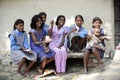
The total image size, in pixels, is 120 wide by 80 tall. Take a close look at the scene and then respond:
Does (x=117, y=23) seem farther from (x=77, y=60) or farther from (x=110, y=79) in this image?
(x=110, y=79)

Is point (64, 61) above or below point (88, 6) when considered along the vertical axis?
below

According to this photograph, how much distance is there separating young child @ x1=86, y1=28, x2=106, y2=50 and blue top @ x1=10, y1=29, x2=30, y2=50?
1351mm

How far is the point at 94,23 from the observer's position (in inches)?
351

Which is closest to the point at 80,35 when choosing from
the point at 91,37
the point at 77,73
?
the point at 91,37

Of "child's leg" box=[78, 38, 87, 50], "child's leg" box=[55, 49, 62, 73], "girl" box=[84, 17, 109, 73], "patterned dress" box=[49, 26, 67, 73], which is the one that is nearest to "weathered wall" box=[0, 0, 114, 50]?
"child's leg" box=[78, 38, 87, 50]

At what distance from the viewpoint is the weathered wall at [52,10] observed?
9734mm

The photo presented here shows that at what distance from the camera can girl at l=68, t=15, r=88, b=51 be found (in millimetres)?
9031

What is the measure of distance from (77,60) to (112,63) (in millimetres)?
1251

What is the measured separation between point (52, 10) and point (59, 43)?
1330 millimetres

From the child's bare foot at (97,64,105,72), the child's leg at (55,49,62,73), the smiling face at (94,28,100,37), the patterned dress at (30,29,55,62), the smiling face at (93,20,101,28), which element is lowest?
the child's bare foot at (97,64,105,72)

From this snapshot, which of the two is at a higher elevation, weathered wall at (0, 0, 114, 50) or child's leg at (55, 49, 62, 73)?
weathered wall at (0, 0, 114, 50)

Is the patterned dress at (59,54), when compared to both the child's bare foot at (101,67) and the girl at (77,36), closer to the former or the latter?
the girl at (77,36)

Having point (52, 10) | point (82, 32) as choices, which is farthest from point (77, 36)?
point (52, 10)

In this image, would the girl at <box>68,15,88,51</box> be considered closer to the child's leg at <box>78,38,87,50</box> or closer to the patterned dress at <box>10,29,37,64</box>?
the child's leg at <box>78,38,87,50</box>
